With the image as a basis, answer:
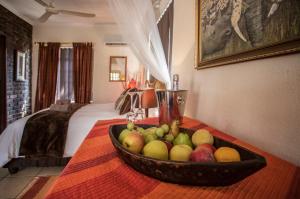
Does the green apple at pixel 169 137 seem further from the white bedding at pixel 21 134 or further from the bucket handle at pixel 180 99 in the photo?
the white bedding at pixel 21 134

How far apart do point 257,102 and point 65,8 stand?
4182 millimetres

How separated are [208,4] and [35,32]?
482cm

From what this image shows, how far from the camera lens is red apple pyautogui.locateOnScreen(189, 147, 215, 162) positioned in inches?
20.4

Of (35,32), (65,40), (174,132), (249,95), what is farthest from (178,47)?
(35,32)

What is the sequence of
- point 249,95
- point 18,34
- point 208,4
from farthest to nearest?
point 18,34, point 208,4, point 249,95

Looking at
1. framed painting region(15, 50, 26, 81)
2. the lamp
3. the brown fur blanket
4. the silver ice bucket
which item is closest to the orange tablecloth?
the silver ice bucket

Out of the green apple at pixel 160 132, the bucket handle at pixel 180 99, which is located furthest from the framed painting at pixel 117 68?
the green apple at pixel 160 132

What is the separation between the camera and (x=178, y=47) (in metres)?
2.02

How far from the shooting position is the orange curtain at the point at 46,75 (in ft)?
15.8

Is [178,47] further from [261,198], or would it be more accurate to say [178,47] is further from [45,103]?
[45,103]

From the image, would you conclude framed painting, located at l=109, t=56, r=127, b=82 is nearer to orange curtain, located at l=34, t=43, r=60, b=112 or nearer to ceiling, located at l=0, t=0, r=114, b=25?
ceiling, located at l=0, t=0, r=114, b=25

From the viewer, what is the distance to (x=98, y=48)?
196 inches

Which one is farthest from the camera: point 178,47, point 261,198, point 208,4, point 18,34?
point 18,34

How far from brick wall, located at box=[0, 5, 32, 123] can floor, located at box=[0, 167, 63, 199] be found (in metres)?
2.07
